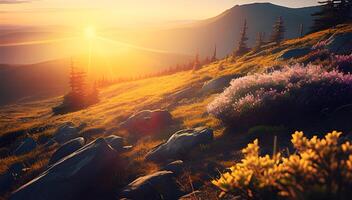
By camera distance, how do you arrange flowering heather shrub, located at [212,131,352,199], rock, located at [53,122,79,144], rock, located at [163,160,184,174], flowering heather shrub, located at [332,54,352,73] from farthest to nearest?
rock, located at [53,122,79,144] < flowering heather shrub, located at [332,54,352,73] < rock, located at [163,160,184,174] < flowering heather shrub, located at [212,131,352,199]

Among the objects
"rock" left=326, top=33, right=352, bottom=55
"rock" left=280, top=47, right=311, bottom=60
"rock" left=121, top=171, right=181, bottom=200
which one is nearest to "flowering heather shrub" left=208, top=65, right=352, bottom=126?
"rock" left=121, top=171, right=181, bottom=200

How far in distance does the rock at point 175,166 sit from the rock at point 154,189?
605 millimetres

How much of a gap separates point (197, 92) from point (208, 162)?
19324 mm

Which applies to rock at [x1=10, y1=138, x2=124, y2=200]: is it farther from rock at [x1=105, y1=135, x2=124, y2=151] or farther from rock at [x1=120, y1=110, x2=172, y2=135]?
rock at [x1=120, y1=110, x2=172, y2=135]

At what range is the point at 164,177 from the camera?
11203mm

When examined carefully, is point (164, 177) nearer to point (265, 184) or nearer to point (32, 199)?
point (32, 199)

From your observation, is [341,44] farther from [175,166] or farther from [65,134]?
[65,134]

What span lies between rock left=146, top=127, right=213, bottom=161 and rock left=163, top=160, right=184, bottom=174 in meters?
0.90

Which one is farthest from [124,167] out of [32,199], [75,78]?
[75,78]

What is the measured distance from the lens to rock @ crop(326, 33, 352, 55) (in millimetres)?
25455

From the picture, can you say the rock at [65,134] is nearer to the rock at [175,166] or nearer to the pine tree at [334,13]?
the rock at [175,166]

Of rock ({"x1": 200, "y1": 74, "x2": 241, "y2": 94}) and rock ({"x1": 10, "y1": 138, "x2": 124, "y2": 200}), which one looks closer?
rock ({"x1": 10, "y1": 138, "x2": 124, "y2": 200})

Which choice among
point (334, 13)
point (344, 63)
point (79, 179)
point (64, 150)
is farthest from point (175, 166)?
point (334, 13)

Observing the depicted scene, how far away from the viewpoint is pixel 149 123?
2031 centimetres
